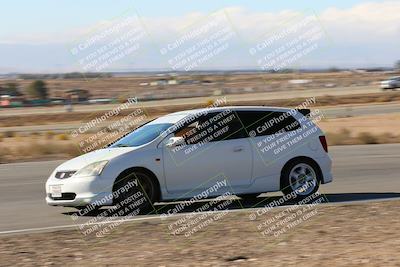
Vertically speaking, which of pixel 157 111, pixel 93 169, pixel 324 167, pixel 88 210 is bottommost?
pixel 157 111

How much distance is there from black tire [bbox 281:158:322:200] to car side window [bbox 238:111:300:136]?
22.8 inches

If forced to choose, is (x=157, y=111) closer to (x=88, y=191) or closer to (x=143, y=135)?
(x=143, y=135)

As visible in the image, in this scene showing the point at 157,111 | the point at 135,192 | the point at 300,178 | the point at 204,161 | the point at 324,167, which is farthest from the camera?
the point at 157,111

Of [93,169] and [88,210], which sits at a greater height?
[93,169]

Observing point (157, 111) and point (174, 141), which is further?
point (157, 111)

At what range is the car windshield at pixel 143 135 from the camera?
12.1 meters

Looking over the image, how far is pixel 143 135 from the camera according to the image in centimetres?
1237

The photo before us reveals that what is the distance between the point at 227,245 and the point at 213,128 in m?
3.95

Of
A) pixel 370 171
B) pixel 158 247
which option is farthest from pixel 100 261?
pixel 370 171

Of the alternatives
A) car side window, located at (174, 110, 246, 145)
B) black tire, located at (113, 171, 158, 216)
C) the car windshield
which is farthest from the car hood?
car side window, located at (174, 110, 246, 145)

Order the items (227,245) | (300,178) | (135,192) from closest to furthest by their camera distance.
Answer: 1. (227,245)
2. (135,192)
3. (300,178)

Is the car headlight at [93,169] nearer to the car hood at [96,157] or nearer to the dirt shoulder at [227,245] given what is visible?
the car hood at [96,157]

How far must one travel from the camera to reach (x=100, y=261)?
26.3 feet

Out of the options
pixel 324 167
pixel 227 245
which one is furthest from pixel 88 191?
pixel 324 167
